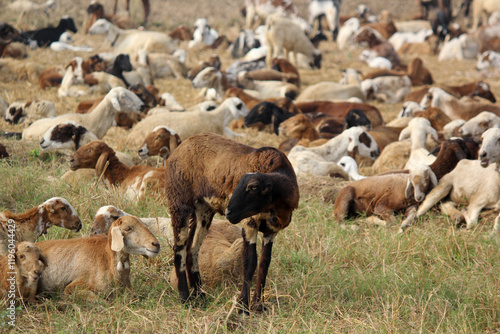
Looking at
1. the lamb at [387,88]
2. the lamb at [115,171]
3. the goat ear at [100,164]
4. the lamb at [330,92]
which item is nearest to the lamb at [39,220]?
the lamb at [115,171]

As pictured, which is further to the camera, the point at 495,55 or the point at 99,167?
the point at 495,55

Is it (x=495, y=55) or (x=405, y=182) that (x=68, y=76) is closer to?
(x=405, y=182)

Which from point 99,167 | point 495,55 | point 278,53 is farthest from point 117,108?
point 495,55

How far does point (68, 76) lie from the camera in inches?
582

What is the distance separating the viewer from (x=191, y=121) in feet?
35.8

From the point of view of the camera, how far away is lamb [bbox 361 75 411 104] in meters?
17.1

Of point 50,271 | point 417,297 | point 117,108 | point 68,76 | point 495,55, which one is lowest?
point 495,55

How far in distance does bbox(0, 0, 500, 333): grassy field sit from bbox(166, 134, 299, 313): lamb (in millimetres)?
302

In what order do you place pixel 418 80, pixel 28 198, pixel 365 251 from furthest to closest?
pixel 418 80 < pixel 28 198 < pixel 365 251

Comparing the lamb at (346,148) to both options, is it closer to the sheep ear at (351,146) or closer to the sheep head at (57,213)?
the sheep ear at (351,146)

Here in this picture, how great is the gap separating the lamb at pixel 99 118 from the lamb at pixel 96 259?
18.7 feet

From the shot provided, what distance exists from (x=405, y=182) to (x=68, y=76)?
9.98 meters

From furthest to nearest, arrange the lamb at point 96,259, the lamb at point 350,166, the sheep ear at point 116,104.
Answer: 1. the sheep ear at point 116,104
2. the lamb at point 350,166
3. the lamb at point 96,259

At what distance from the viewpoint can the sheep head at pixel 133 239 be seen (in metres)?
4.48
